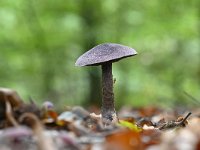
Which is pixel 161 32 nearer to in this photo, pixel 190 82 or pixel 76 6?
pixel 76 6

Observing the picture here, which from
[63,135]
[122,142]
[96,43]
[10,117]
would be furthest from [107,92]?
[96,43]

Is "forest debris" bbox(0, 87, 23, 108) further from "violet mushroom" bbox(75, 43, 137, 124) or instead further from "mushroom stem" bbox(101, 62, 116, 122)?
"mushroom stem" bbox(101, 62, 116, 122)

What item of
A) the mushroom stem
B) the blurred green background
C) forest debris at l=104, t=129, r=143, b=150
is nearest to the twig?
forest debris at l=104, t=129, r=143, b=150

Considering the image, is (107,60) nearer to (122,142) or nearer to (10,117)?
(10,117)

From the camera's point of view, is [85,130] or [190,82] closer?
[85,130]

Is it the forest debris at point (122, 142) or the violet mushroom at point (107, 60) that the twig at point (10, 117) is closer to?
the forest debris at point (122, 142)

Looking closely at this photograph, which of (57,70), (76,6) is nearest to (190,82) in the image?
(57,70)
